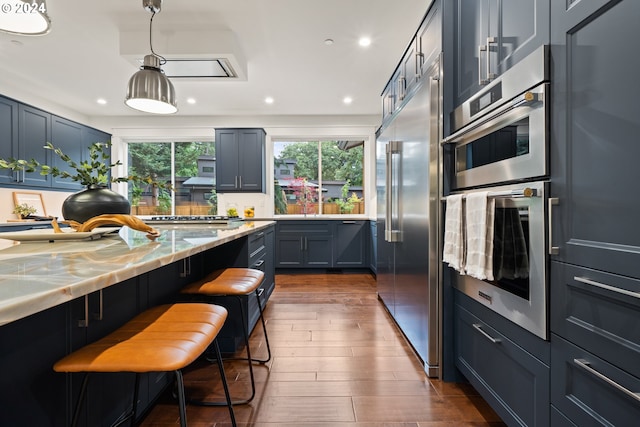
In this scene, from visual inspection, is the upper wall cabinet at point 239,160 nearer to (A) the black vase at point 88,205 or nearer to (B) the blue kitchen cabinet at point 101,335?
(A) the black vase at point 88,205

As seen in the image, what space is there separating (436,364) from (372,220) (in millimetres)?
3078

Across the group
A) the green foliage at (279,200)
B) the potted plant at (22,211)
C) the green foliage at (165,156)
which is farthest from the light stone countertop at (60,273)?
the green foliage at (165,156)

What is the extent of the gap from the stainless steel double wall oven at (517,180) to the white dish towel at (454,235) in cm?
11

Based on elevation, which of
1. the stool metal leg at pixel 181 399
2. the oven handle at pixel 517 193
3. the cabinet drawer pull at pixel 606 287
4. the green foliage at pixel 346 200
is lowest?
the stool metal leg at pixel 181 399

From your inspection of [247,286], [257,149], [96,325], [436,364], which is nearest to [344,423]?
[436,364]

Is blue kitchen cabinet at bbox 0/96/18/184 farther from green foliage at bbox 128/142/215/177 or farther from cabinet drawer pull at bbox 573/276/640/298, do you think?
cabinet drawer pull at bbox 573/276/640/298

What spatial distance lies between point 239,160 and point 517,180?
435 cm

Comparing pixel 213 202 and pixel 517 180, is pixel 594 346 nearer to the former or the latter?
pixel 517 180

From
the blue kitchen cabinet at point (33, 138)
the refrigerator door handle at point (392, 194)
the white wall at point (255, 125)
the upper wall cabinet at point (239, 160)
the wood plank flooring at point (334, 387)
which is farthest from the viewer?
the white wall at point (255, 125)

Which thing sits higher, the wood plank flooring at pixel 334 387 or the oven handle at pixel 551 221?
the oven handle at pixel 551 221

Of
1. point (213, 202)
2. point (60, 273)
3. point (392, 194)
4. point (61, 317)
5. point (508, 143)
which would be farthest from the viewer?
point (213, 202)

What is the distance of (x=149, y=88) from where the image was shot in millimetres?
2133

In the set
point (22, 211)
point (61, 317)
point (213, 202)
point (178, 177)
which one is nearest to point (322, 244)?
point (213, 202)

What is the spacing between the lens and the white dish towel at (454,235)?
1.50 meters
